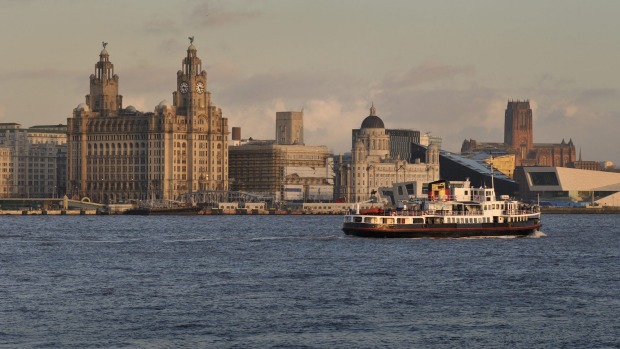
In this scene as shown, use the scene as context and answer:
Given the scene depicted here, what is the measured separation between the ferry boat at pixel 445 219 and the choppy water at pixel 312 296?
8.90 m

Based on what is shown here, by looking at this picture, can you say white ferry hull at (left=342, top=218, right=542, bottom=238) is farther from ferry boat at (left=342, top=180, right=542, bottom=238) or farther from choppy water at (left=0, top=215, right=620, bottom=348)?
choppy water at (left=0, top=215, right=620, bottom=348)

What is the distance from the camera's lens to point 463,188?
15475 centimetres

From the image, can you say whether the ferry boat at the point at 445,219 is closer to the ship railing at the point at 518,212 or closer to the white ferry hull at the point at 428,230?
the white ferry hull at the point at 428,230

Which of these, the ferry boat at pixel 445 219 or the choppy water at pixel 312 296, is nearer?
the choppy water at pixel 312 296

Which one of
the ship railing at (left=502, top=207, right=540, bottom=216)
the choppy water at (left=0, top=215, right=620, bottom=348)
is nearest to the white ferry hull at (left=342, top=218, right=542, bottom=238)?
the ship railing at (left=502, top=207, right=540, bottom=216)

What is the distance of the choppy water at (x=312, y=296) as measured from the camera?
72500 millimetres

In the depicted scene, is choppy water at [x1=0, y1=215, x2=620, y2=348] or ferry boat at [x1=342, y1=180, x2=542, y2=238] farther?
ferry boat at [x1=342, y1=180, x2=542, y2=238]

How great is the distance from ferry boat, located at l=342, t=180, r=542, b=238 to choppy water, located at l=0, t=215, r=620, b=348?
8.90 metres

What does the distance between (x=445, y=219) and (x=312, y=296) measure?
64.4 m

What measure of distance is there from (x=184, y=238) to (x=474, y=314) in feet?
297

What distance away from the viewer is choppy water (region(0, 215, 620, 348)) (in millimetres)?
72500

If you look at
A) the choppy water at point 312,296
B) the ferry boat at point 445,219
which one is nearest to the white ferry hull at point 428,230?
the ferry boat at point 445,219

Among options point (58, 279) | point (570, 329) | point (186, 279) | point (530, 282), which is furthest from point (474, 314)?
point (58, 279)

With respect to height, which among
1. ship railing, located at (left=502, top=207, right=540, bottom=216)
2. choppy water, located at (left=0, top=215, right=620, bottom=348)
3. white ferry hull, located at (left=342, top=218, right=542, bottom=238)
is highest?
ship railing, located at (left=502, top=207, right=540, bottom=216)
